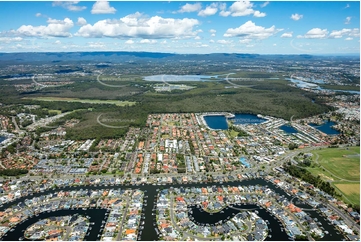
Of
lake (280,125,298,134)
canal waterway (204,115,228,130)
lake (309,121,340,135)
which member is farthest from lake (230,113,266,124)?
lake (309,121,340,135)

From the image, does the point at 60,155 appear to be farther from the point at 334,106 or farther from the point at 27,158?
the point at 334,106

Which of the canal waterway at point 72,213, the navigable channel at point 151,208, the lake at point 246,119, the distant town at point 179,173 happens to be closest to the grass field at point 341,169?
the distant town at point 179,173

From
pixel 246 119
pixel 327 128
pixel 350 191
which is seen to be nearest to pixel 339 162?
pixel 350 191

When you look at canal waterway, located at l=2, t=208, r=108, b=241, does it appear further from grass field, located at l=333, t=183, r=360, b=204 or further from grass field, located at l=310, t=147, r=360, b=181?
grass field, located at l=310, t=147, r=360, b=181

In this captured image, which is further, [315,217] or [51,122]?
[51,122]

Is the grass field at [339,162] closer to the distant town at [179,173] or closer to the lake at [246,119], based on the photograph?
the distant town at [179,173]

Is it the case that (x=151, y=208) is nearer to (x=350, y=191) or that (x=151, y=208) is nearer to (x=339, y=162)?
(x=350, y=191)

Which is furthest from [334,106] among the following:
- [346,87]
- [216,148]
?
[216,148]
